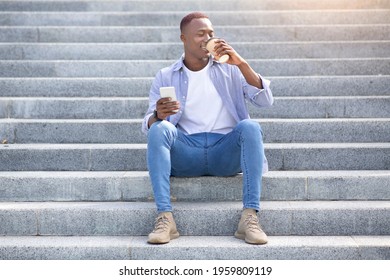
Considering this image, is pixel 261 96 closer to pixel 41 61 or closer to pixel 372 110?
pixel 372 110

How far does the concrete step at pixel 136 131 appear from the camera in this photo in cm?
495

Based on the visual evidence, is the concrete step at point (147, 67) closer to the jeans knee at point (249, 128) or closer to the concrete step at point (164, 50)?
the concrete step at point (164, 50)

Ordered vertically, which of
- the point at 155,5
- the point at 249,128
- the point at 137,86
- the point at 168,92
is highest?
the point at 155,5

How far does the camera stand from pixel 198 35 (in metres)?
4.09

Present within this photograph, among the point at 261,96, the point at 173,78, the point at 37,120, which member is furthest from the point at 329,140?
the point at 37,120

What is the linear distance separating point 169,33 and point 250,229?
3.67 m

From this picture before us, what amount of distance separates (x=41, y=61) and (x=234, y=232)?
323 cm

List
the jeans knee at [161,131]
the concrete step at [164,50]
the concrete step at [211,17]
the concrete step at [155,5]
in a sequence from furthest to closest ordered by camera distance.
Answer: the concrete step at [155,5], the concrete step at [211,17], the concrete step at [164,50], the jeans knee at [161,131]

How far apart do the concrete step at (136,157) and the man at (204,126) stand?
55cm

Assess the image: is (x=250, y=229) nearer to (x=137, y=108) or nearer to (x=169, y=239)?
(x=169, y=239)

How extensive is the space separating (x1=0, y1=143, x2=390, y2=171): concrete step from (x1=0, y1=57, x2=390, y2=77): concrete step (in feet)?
Result: 4.68

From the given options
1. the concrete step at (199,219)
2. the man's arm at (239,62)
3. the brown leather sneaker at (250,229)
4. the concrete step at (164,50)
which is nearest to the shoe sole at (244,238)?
the brown leather sneaker at (250,229)

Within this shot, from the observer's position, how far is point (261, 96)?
13.3 ft

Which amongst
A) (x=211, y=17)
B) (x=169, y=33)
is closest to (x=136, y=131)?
(x=169, y=33)
